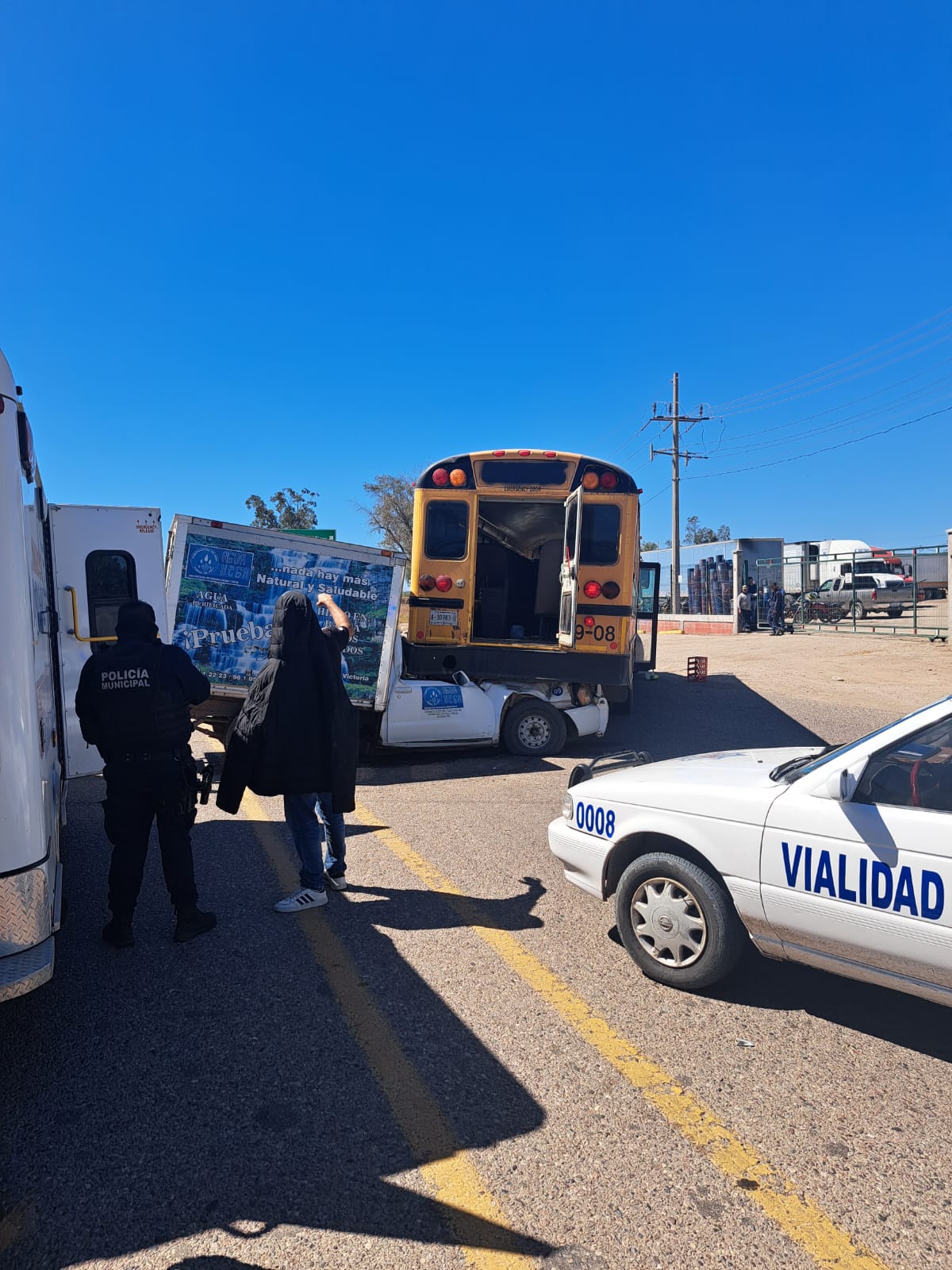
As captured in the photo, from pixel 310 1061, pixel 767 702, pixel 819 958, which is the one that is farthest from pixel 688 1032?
pixel 767 702

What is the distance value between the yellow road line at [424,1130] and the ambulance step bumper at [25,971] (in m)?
1.23

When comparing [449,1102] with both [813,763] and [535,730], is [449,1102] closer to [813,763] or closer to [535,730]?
[813,763]

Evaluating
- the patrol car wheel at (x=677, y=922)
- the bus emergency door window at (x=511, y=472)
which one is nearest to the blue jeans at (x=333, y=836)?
the patrol car wheel at (x=677, y=922)

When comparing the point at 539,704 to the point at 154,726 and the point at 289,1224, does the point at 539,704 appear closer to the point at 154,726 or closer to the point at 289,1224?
the point at 154,726

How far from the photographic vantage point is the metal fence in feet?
77.5

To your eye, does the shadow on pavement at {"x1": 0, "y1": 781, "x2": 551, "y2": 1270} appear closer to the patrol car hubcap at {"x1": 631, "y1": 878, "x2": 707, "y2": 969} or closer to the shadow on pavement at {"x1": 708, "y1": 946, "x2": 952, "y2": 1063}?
the patrol car hubcap at {"x1": 631, "y1": 878, "x2": 707, "y2": 969}

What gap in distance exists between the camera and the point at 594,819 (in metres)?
4.05

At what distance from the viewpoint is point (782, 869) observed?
326 centimetres

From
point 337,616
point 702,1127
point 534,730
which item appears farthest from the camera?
point 534,730

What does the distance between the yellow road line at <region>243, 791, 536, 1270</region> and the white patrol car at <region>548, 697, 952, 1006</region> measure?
125cm

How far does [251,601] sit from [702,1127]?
21.2 ft

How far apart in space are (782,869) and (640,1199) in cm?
135

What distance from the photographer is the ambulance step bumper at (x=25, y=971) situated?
107 inches

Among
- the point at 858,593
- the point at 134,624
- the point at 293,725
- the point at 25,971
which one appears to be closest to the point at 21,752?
the point at 25,971
